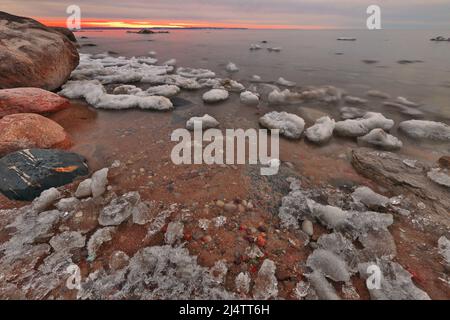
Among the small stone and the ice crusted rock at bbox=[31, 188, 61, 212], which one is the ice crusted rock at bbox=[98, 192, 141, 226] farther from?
the ice crusted rock at bbox=[31, 188, 61, 212]

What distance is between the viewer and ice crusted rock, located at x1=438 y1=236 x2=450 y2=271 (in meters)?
2.08

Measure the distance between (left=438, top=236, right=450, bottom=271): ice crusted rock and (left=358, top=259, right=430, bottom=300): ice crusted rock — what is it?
476 mm

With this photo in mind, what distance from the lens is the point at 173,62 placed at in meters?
13.2

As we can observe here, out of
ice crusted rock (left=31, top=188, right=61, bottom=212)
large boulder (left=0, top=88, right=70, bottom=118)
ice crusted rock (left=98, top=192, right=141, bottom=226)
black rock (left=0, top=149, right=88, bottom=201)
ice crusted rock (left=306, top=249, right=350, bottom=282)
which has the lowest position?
ice crusted rock (left=306, top=249, right=350, bottom=282)

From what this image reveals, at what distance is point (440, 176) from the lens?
3.16m

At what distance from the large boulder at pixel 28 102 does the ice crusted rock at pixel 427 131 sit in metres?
8.16

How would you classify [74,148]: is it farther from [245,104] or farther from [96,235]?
[245,104]

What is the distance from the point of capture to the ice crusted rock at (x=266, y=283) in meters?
1.83

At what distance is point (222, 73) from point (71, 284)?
34.9ft

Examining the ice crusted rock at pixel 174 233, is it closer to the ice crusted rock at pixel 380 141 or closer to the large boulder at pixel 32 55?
the ice crusted rock at pixel 380 141

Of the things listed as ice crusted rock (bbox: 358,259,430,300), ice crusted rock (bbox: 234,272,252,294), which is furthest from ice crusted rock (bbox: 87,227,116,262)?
ice crusted rock (bbox: 358,259,430,300)

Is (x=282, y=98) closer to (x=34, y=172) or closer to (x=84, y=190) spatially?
(x=84, y=190)

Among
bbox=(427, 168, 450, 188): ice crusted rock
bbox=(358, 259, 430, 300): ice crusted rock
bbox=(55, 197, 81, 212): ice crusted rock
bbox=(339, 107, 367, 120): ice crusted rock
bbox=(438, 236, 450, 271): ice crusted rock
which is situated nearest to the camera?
bbox=(358, 259, 430, 300): ice crusted rock
